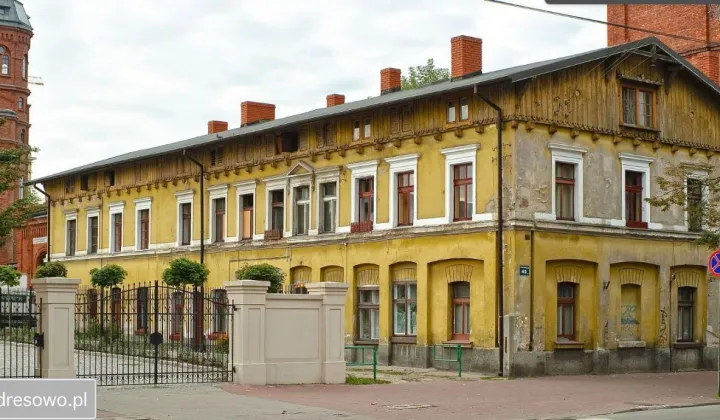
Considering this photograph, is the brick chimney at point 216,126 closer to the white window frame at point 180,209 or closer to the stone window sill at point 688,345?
the white window frame at point 180,209

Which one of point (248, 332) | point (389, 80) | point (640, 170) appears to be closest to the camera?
point (248, 332)

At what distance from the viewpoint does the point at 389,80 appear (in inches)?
1577

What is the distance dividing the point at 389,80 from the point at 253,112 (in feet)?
31.1

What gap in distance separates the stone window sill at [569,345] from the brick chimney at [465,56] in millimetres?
9321

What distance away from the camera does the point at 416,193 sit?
32781mm

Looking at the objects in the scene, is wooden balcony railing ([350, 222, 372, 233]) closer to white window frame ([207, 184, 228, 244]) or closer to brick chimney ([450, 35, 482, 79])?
brick chimney ([450, 35, 482, 79])

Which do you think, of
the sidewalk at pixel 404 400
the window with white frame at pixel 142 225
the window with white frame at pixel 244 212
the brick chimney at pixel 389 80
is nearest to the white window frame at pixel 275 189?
the window with white frame at pixel 244 212

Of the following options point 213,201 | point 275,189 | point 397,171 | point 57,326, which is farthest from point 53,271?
point 57,326

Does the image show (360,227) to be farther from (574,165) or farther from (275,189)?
(574,165)

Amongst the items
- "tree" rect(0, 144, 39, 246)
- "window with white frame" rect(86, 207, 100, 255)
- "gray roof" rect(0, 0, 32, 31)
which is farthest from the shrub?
"gray roof" rect(0, 0, 32, 31)

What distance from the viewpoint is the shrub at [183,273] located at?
120 feet

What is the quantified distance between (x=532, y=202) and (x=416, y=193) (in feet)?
12.8

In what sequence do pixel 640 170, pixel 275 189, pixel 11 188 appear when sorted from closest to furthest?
pixel 11 188 → pixel 640 170 → pixel 275 189

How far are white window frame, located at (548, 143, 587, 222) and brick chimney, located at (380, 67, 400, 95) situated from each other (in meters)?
10.2
